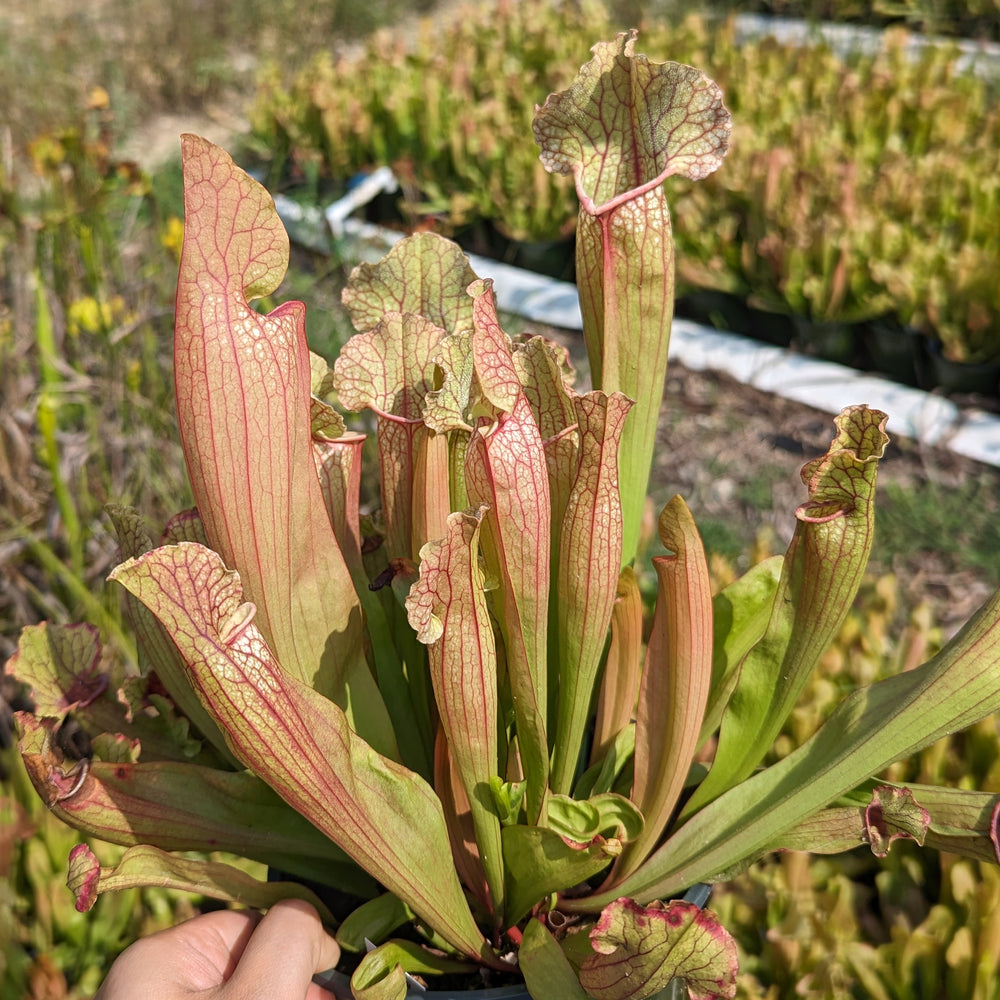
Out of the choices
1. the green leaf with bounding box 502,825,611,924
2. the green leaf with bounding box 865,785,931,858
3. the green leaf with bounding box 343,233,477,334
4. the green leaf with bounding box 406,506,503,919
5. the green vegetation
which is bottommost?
the green vegetation

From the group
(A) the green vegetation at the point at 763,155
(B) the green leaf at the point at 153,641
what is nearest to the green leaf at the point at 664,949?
(B) the green leaf at the point at 153,641

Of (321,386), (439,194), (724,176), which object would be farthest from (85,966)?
(439,194)

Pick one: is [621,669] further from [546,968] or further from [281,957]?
[281,957]

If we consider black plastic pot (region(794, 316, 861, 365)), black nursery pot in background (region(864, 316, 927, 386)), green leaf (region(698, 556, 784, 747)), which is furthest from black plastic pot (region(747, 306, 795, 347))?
green leaf (region(698, 556, 784, 747))

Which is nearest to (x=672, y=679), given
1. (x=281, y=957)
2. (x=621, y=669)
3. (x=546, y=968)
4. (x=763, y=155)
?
(x=621, y=669)

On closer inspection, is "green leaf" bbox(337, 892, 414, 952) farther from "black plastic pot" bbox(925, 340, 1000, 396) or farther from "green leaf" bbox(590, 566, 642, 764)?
"black plastic pot" bbox(925, 340, 1000, 396)
